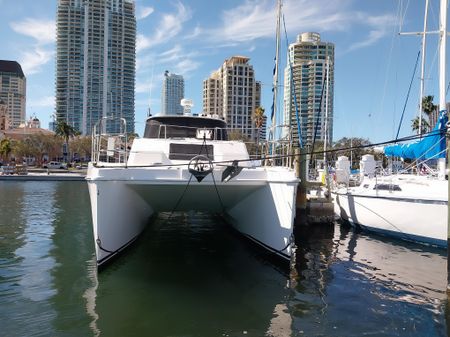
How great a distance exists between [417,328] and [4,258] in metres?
8.03

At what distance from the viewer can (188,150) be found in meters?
9.38

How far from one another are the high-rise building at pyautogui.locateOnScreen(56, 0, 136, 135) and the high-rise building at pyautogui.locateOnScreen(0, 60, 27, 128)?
84.9m

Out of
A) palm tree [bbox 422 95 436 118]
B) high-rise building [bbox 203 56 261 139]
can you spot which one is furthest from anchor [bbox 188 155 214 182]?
palm tree [bbox 422 95 436 118]

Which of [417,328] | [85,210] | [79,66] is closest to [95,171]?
[417,328]

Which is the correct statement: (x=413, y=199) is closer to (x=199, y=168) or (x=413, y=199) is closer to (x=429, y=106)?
(x=199, y=168)

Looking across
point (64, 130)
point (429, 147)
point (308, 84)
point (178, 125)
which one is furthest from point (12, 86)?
point (429, 147)

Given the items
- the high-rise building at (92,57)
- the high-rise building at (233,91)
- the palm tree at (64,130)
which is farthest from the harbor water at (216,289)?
the palm tree at (64,130)

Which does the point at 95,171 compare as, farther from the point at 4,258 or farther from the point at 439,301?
the point at 439,301

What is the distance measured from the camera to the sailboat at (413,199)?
10.6 meters

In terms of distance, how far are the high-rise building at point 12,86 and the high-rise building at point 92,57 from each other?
84923 mm

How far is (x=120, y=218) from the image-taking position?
780cm

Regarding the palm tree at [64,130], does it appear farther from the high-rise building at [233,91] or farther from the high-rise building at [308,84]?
the high-rise building at [308,84]

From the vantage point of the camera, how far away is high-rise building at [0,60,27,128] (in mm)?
151875

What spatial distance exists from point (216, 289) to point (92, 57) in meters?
67.2
